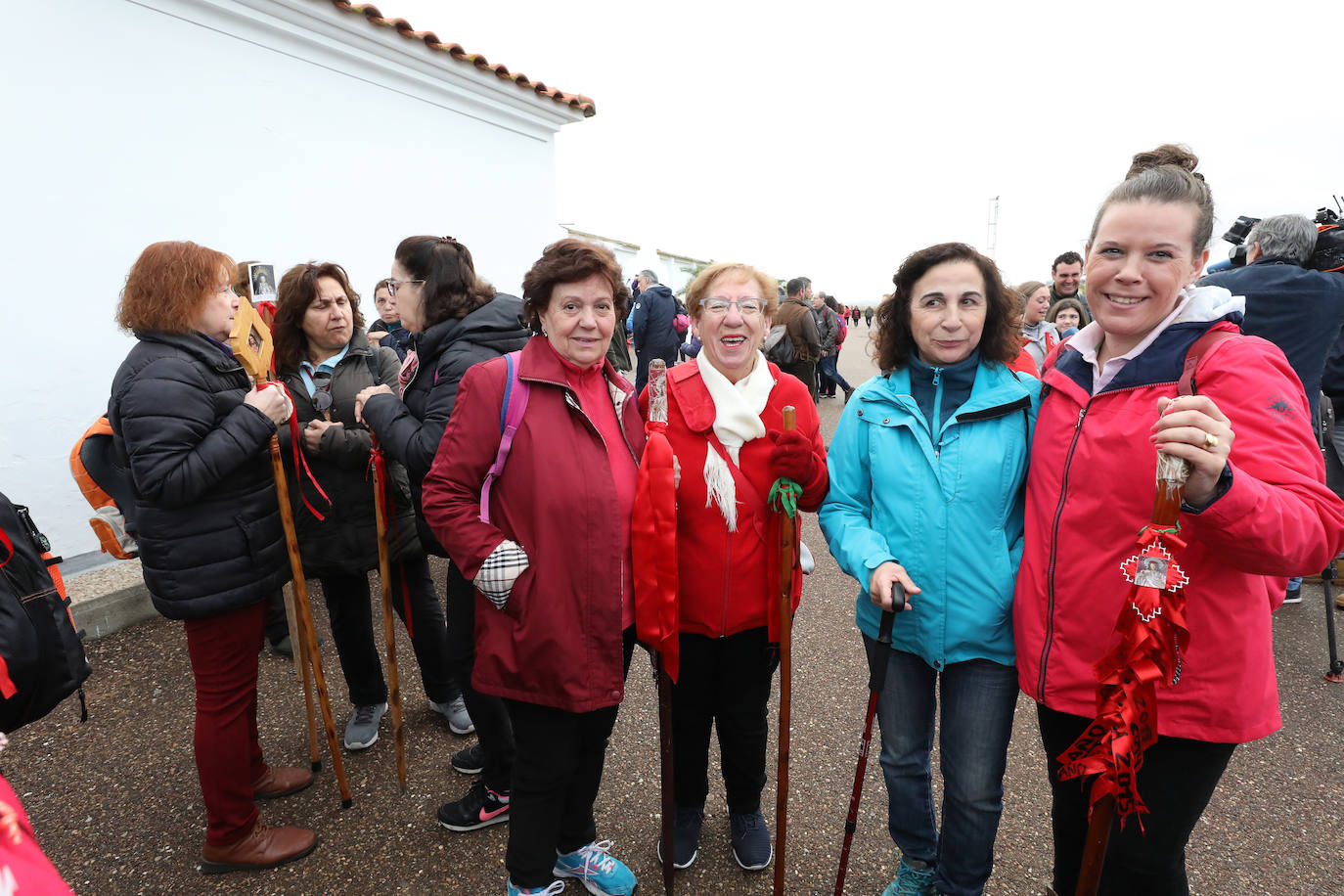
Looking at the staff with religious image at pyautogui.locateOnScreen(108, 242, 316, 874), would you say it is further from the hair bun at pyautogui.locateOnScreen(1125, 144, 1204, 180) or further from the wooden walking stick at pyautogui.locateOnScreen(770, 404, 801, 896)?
the hair bun at pyautogui.locateOnScreen(1125, 144, 1204, 180)

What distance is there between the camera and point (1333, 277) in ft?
11.1

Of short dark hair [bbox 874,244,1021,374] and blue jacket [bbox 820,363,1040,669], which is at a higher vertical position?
short dark hair [bbox 874,244,1021,374]

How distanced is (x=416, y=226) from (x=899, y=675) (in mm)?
6393

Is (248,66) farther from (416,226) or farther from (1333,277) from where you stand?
(1333,277)

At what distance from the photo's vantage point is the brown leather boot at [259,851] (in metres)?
2.41

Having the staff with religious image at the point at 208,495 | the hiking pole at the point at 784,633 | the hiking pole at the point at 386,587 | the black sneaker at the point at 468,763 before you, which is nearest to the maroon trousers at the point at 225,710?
the staff with religious image at the point at 208,495

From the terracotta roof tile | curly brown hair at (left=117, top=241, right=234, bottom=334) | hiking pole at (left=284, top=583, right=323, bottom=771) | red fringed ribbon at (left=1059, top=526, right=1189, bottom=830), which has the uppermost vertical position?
the terracotta roof tile

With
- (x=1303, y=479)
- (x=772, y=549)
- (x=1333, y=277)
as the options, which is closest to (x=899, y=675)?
(x=772, y=549)

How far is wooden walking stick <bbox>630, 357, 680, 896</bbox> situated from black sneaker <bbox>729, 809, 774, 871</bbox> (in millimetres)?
753

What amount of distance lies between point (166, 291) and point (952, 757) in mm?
2996

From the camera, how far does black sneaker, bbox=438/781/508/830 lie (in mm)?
2621

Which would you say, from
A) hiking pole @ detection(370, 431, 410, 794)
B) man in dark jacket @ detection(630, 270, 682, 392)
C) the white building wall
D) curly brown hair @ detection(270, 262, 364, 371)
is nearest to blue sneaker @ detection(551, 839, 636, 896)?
hiking pole @ detection(370, 431, 410, 794)

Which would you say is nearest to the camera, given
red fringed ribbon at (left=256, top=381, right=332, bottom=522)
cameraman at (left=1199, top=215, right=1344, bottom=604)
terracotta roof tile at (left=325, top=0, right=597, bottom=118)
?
red fringed ribbon at (left=256, top=381, right=332, bottom=522)

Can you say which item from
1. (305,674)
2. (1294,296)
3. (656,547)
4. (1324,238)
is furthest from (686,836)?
(1324,238)
